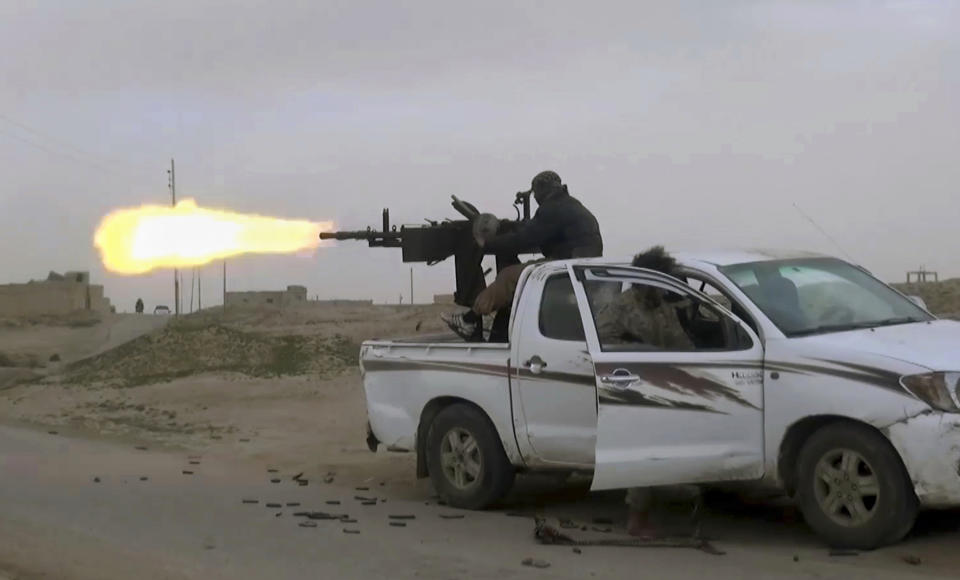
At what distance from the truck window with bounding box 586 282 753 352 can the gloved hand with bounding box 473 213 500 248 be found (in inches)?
87.9

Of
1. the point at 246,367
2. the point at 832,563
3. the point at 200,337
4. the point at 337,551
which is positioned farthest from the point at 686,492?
the point at 200,337

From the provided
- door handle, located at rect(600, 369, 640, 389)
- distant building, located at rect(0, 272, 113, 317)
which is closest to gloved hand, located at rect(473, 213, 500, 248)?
door handle, located at rect(600, 369, 640, 389)

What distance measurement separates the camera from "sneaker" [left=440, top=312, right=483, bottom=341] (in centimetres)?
1086

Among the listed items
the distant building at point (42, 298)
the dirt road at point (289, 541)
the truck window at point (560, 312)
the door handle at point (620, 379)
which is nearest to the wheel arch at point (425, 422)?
the dirt road at point (289, 541)

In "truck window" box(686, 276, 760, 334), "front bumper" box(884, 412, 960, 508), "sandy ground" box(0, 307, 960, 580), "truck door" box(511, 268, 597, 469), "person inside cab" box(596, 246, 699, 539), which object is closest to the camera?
"front bumper" box(884, 412, 960, 508)

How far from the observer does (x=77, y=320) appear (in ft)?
172

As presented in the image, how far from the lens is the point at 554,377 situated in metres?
9.27

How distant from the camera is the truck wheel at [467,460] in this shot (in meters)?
9.83

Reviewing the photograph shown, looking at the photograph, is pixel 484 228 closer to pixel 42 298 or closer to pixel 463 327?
pixel 463 327

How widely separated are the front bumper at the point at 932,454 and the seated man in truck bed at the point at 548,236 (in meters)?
3.86

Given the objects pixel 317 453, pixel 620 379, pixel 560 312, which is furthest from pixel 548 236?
pixel 317 453

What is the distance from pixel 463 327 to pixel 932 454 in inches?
187

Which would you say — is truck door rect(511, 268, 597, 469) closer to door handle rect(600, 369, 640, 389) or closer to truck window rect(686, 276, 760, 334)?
door handle rect(600, 369, 640, 389)

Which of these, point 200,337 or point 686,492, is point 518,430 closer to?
point 686,492
